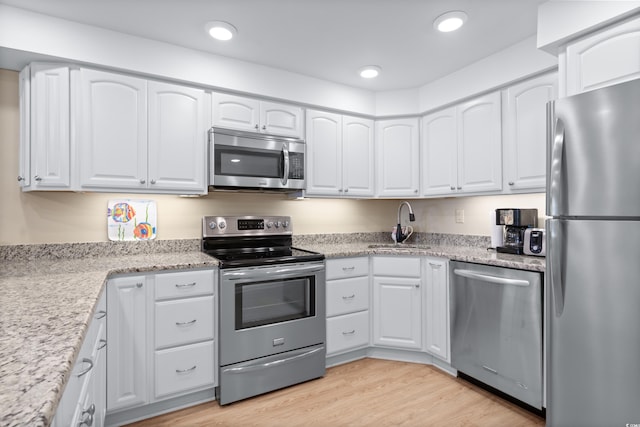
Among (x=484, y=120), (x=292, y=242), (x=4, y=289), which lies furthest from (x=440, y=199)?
(x=4, y=289)

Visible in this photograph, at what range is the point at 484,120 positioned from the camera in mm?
2621

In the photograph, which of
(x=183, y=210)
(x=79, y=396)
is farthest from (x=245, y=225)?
(x=79, y=396)

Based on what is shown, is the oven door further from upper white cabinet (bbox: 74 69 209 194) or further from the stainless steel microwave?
upper white cabinet (bbox: 74 69 209 194)

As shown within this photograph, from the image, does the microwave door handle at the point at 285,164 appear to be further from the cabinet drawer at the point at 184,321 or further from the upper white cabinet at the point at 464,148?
the upper white cabinet at the point at 464,148

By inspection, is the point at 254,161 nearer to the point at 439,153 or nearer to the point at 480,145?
the point at 439,153

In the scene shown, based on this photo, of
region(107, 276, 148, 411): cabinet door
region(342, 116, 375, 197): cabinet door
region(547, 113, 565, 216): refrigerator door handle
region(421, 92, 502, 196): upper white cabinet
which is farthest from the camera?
region(342, 116, 375, 197): cabinet door

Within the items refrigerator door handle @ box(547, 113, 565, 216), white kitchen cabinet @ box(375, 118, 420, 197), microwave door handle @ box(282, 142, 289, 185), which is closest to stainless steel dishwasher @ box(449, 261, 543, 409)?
refrigerator door handle @ box(547, 113, 565, 216)

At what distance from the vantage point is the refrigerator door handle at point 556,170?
1.57 metres

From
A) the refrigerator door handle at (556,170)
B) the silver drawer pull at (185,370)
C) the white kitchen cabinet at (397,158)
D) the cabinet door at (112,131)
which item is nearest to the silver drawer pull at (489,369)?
the refrigerator door handle at (556,170)

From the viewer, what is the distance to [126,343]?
77.2 inches

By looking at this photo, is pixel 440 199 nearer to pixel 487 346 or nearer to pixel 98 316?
pixel 487 346

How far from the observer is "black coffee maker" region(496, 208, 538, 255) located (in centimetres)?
244

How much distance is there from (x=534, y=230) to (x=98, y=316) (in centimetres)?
254

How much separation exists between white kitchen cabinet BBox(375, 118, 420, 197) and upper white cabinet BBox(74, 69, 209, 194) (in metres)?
1.57
